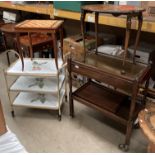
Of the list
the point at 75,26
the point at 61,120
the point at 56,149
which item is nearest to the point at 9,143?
the point at 56,149

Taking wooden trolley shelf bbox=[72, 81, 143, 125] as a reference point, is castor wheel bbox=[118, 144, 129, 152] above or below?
below

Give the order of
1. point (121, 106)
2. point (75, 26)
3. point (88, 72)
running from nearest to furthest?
point (88, 72)
point (121, 106)
point (75, 26)

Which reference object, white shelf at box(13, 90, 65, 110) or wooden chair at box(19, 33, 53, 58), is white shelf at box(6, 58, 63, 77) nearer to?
white shelf at box(13, 90, 65, 110)

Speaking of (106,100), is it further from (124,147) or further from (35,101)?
(35,101)

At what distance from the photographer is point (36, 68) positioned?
1818 millimetres

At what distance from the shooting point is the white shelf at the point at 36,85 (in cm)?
181

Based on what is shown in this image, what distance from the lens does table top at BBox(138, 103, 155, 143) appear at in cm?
114

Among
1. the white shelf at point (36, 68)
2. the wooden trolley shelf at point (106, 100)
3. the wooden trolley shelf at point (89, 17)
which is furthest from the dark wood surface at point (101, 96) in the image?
the wooden trolley shelf at point (89, 17)

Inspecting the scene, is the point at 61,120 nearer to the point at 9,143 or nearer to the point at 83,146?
the point at 83,146

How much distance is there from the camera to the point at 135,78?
1.31 metres

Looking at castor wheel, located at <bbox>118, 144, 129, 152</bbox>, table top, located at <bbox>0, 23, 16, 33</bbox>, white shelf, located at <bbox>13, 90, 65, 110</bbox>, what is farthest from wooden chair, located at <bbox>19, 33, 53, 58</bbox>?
castor wheel, located at <bbox>118, 144, 129, 152</bbox>

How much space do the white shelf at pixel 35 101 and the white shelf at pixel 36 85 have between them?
0.53 feet

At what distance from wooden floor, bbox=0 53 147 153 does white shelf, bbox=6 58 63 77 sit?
1.64ft

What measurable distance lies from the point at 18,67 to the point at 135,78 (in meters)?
1.12
